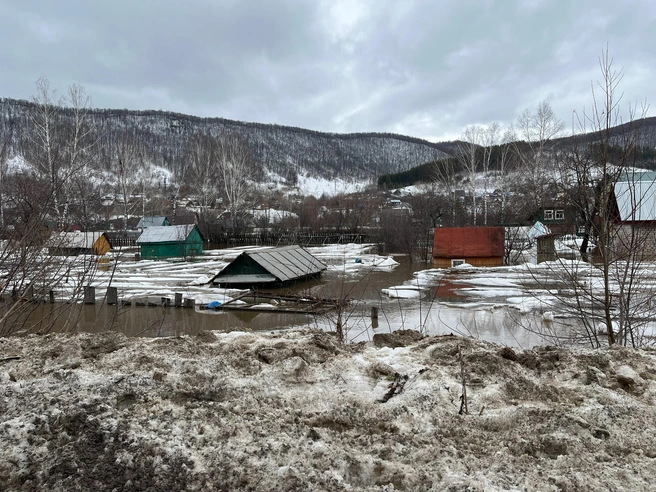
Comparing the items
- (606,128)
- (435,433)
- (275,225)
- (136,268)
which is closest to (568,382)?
(435,433)

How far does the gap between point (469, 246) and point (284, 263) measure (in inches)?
465

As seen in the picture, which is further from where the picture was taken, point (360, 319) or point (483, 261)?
point (483, 261)

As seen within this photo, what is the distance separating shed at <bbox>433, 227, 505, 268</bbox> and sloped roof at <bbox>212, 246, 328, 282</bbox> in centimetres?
777

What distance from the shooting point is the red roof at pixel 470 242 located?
25.8 m

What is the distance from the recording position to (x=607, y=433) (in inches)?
87.5

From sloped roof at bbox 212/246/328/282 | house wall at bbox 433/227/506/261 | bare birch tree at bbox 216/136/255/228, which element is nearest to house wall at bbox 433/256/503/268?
house wall at bbox 433/227/506/261

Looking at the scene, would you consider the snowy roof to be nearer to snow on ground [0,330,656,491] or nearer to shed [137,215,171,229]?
snow on ground [0,330,656,491]

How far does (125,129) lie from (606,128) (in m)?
153

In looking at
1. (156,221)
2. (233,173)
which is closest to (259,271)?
(156,221)

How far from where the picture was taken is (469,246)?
26281 mm

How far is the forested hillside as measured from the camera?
132125 millimetres

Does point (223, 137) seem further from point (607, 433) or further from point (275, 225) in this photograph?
point (607, 433)

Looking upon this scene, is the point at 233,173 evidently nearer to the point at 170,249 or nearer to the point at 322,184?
the point at 170,249

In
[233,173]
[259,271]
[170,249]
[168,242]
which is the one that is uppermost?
[233,173]
